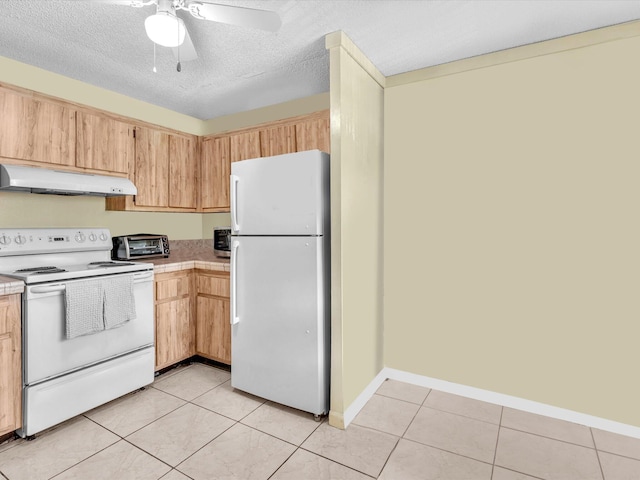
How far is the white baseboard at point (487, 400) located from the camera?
216 centimetres

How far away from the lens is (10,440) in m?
2.01

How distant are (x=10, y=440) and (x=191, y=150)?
8.86ft

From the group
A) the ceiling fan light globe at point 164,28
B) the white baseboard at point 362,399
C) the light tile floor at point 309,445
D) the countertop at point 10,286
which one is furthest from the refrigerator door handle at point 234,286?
the ceiling fan light globe at point 164,28

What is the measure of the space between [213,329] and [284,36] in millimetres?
2346

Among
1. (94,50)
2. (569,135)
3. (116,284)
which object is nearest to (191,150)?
(94,50)

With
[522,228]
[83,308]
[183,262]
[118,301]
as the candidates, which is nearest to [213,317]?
[183,262]

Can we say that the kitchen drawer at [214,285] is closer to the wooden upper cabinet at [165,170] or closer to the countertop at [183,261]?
the countertop at [183,261]

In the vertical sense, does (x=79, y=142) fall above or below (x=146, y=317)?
above

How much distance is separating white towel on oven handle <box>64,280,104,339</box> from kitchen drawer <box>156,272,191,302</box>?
1.77 ft

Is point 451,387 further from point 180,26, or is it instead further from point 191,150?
point 191,150

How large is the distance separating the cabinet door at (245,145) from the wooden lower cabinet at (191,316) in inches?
46.4

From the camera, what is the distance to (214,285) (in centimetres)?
300

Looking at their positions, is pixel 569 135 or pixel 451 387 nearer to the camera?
pixel 569 135

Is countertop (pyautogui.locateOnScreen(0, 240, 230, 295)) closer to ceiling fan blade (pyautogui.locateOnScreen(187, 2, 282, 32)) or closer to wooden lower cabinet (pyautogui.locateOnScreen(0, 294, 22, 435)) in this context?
wooden lower cabinet (pyautogui.locateOnScreen(0, 294, 22, 435))
